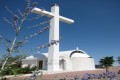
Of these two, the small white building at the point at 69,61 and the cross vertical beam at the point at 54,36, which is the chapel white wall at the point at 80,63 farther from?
the cross vertical beam at the point at 54,36

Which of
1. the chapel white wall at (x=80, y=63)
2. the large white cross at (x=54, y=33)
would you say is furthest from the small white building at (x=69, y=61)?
the large white cross at (x=54, y=33)

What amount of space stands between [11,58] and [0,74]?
0.64 ft

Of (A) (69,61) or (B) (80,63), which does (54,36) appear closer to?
(A) (69,61)

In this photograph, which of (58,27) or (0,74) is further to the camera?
(58,27)

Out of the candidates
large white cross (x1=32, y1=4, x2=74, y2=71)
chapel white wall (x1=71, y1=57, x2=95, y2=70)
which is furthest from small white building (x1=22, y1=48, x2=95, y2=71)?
large white cross (x1=32, y1=4, x2=74, y2=71)

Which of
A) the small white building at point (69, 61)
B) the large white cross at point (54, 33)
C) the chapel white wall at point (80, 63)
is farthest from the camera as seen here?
the chapel white wall at point (80, 63)

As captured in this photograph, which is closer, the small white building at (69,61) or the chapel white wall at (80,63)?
the small white building at (69,61)

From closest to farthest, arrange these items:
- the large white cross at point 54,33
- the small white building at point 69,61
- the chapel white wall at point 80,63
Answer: the large white cross at point 54,33
the small white building at point 69,61
the chapel white wall at point 80,63

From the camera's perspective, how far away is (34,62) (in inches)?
1455

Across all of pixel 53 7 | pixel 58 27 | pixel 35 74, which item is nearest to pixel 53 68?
pixel 58 27

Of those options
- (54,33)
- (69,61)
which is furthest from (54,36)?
(69,61)

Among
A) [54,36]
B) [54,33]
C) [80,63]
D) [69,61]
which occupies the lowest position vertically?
[80,63]

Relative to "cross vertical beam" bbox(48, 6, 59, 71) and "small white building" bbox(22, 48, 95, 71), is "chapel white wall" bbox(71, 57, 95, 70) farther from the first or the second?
"cross vertical beam" bbox(48, 6, 59, 71)

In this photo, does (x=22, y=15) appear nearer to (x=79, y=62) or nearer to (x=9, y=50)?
(x=9, y=50)
